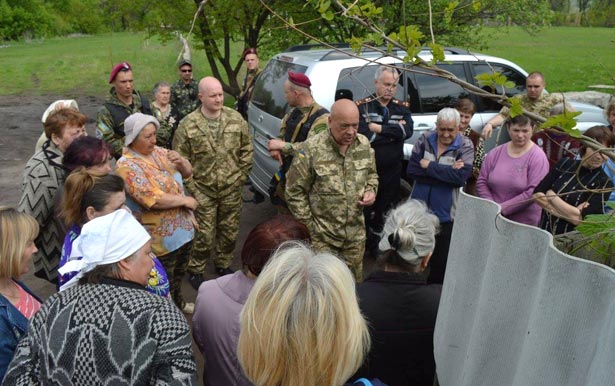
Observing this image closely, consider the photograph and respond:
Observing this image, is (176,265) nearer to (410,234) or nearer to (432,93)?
(410,234)

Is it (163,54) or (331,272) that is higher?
(331,272)

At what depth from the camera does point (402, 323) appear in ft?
8.22

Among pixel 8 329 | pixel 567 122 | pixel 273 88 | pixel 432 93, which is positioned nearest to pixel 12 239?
pixel 8 329

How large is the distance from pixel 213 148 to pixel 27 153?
23.6 ft

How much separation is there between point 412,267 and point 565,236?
0.73 metres

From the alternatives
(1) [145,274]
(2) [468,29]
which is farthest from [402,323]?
(2) [468,29]

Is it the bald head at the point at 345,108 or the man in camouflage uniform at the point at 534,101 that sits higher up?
the bald head at the point at 345,108

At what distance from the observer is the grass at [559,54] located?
17.8 m

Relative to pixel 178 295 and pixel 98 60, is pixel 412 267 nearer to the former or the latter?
pixel 178 295

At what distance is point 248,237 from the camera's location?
2.67m

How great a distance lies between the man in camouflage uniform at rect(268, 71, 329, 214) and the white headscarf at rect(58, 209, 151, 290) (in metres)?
2.61

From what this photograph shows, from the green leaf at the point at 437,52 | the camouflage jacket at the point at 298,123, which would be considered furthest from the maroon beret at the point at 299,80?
the green leaf at the point at 437,52

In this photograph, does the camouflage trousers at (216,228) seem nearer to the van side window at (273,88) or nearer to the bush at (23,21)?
the van side window at (273,88)

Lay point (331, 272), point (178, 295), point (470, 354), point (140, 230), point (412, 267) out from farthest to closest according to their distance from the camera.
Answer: point (178, 295) < point (412, 267) < point (140, 230) < point (331, 272) < point (470, 354)
